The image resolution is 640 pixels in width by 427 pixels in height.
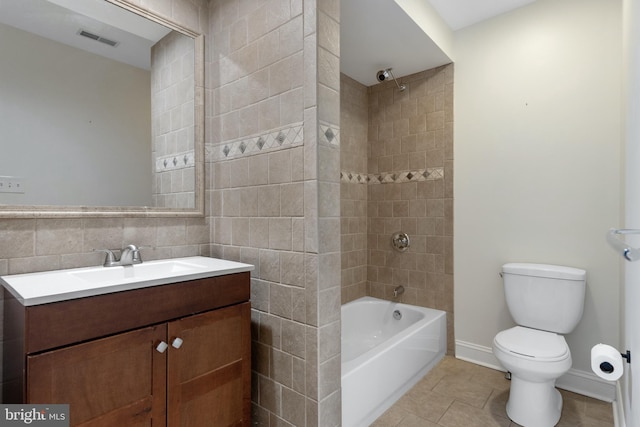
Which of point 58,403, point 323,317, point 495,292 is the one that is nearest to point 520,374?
point 495,292

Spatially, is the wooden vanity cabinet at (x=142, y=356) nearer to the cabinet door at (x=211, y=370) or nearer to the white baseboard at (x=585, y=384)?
the cabinet door at (x=211, y=370)

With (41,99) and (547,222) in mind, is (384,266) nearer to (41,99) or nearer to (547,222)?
(547,222)

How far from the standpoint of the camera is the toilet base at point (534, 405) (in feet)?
5.83

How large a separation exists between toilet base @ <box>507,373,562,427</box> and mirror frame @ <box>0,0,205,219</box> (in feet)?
6.65

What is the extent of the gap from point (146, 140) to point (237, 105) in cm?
51

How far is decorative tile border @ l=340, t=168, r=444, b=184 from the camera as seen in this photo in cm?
272

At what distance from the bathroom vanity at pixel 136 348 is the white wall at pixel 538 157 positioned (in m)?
1.82

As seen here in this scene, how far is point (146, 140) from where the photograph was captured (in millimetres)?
1771

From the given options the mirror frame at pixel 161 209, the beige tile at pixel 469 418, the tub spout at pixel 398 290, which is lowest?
the beige tile at pixel 469 418

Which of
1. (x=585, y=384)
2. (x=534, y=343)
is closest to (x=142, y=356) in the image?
(x=534, y=343)

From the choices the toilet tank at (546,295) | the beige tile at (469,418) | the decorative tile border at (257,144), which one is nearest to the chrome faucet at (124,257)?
the decorative tile border at (257,144)

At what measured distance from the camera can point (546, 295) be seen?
2.06m

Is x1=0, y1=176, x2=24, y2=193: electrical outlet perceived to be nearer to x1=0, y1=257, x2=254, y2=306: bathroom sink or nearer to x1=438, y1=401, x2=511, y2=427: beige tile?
x1=0, y1=257, x2=254, y2=306: bathroom sink

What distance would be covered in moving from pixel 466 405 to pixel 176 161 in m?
2.21
